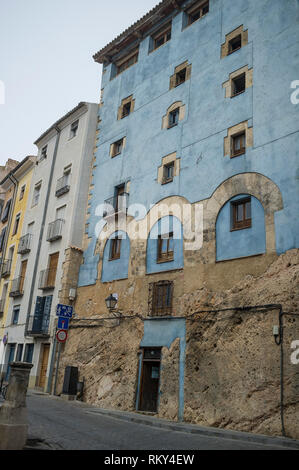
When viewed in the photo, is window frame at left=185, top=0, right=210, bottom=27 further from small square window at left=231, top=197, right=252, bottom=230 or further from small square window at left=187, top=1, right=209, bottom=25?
small square window at left=231, top=197, right=252, bottom=230

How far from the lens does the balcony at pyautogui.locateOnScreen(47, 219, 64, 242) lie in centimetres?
2142

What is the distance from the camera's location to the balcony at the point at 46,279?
21000 millimetres

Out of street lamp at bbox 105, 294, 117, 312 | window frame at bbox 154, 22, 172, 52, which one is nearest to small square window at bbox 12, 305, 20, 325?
street lamp at bbox 105, 294, 117, 312

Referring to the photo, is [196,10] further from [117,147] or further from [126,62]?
[117,147]

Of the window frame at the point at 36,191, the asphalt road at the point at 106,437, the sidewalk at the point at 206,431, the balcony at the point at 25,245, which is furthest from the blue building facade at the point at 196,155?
the window frame at the point at 36,191

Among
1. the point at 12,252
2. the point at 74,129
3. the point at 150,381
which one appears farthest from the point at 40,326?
the point at 74,129

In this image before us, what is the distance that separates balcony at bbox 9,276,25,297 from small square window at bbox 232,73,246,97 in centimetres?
1610

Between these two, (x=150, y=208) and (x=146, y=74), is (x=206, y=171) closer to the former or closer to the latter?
(x=150, y=208)

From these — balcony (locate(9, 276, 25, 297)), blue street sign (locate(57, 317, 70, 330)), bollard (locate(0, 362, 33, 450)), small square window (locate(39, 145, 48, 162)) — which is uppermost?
small square window (locate(39, 145, 48, 162))

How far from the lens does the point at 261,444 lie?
9.03 m

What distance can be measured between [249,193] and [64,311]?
32.3ft

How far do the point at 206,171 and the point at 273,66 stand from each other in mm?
4232

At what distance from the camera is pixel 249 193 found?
13273 millimetres
